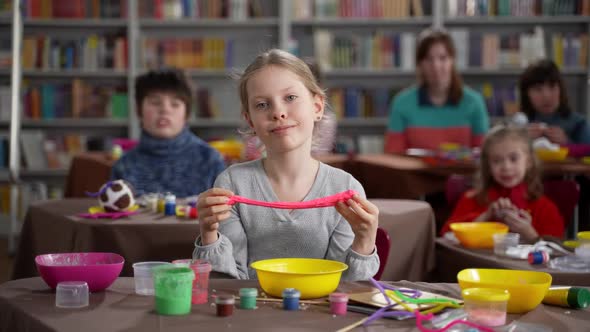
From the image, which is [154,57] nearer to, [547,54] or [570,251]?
[547,54]

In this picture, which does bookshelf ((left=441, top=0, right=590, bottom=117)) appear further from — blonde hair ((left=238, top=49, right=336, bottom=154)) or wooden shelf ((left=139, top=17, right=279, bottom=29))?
blonde hair ((left=238, top=49, right=336, bottom=154))

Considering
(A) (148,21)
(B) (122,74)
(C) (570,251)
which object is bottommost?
(C) (570,251)

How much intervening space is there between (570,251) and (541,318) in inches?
38.4

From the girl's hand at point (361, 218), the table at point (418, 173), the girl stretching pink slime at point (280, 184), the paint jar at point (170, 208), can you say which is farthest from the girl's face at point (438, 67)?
the girl's hand at point (361, 218)

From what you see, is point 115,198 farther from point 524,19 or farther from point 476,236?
point 524,19

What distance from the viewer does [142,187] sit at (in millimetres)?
3396

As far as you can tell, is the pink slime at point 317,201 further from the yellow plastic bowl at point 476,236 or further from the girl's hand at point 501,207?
the girl's hand at point 501,207

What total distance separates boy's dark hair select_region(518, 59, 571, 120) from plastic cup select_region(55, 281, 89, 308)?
12.2 ft

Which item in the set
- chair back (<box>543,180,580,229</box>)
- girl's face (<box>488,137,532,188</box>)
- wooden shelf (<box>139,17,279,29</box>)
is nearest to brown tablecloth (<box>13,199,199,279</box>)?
girl's face (<box>488,137,532,188</box>)

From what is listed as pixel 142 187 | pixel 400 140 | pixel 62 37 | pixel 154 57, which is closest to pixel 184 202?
pixel 142 187

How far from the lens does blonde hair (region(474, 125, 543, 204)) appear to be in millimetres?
3104

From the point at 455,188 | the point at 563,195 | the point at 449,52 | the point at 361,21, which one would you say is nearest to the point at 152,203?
the point at 455,188

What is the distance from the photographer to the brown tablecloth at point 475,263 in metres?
1.97

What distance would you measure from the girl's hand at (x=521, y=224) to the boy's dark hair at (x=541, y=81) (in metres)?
2.00
